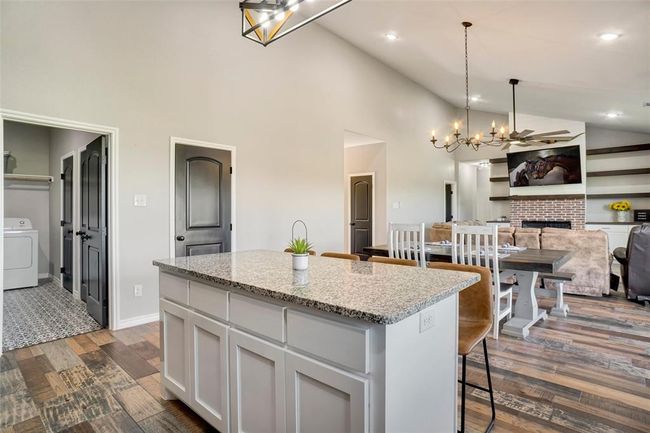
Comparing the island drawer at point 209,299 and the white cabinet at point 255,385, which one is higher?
the island drawer at point 209,299

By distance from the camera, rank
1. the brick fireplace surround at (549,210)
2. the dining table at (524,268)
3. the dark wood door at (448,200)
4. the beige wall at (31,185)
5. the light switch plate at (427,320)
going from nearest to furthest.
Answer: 1. the light switch plate at (427,320)
2. the dining table at (524,268)
3. the beige wall at (31,185)
4. the brick fireplace surround at (549,210)
5. the dark wood door at (448,200)

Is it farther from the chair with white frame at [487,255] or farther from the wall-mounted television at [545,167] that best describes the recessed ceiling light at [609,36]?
the wall-mounted television at [545,167]

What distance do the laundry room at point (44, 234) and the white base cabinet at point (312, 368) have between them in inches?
99.4

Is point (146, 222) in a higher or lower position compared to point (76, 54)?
lower

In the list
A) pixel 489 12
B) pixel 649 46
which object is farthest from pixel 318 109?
pixel 649 46

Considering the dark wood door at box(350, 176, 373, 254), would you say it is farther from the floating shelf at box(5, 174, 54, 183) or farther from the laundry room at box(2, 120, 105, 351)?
the floating shelf at box(5, 174, 54, 183)

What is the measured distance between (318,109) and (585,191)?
6.10 metres

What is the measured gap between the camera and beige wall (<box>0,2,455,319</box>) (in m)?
3.27

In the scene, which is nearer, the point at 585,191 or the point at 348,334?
the point at 348,334

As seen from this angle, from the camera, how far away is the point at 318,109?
580 cm

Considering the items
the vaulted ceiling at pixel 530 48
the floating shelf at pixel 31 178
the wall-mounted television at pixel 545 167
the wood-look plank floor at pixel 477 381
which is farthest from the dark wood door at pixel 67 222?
the wall-mounted television at pixel 545 167

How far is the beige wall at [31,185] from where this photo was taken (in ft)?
19.3

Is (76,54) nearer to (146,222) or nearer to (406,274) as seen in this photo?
(146,222)

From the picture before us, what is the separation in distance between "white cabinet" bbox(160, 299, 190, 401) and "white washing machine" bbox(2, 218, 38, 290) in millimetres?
4611
